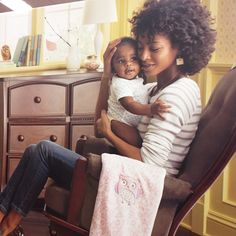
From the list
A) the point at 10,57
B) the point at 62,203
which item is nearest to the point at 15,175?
the point at 62,203

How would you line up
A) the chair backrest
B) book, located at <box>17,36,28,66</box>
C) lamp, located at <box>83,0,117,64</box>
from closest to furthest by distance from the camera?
the chair backrest < lamp, located at <box>83,0,117,64</box> < book, located at <box>17,36,28,66</box>

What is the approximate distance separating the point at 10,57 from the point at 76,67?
73cm

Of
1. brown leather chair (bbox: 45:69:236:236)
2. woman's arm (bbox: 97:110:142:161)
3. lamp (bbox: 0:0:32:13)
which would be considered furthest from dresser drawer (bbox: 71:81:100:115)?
brown leather chair (bbox: 45:69:236:236)

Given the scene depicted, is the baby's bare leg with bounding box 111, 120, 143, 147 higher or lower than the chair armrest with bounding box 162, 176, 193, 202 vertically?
higher

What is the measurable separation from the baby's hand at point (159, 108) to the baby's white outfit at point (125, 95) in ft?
0.23

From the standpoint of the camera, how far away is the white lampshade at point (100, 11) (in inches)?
64.7

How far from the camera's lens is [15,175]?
4.43 ft

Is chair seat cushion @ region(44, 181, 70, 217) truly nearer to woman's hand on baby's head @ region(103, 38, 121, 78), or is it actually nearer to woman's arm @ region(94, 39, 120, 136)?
woman's arm @ region(94, 39, 120, 136)

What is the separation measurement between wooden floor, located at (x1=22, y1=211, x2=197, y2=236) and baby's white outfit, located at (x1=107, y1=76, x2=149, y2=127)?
917 mm

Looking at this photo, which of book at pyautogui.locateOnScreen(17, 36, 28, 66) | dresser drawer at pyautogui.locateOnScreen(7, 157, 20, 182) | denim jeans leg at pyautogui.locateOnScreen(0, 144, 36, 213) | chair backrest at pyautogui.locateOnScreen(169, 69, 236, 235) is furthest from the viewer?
book at pyautogui.locateOnScreen(17, 36, 28, 66)

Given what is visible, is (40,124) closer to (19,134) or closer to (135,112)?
(19,134)

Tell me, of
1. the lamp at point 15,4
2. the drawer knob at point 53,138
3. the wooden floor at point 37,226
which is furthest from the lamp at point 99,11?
the wooden floor at point 37,226

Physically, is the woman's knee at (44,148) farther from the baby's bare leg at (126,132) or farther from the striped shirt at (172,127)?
the striped shirt at (172,127)

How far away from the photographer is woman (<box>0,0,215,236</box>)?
45.1 inches
